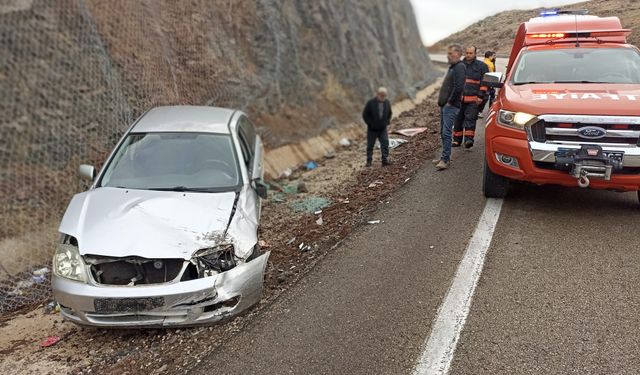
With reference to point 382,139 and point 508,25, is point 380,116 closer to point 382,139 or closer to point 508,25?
point 382,139

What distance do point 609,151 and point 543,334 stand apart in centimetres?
244

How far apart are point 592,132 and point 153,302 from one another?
4553 mm

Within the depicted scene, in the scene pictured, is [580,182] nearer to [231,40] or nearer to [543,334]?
[543,334]

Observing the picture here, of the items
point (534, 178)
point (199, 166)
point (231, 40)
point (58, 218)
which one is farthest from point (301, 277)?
point (231, 40)

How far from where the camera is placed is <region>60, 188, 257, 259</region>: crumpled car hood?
3785 mm

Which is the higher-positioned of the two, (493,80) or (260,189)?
(493,80)

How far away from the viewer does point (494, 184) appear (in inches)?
234

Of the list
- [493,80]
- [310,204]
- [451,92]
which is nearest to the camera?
[493,80]

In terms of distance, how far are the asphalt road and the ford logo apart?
0.99 m

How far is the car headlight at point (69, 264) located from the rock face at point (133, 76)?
242 centimetres

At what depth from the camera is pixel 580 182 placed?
490cm

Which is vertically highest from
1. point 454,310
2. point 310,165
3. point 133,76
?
point 133,76

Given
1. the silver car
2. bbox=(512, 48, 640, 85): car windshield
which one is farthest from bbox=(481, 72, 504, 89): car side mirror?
the silver car

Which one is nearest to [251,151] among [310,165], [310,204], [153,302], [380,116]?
[310,204]
